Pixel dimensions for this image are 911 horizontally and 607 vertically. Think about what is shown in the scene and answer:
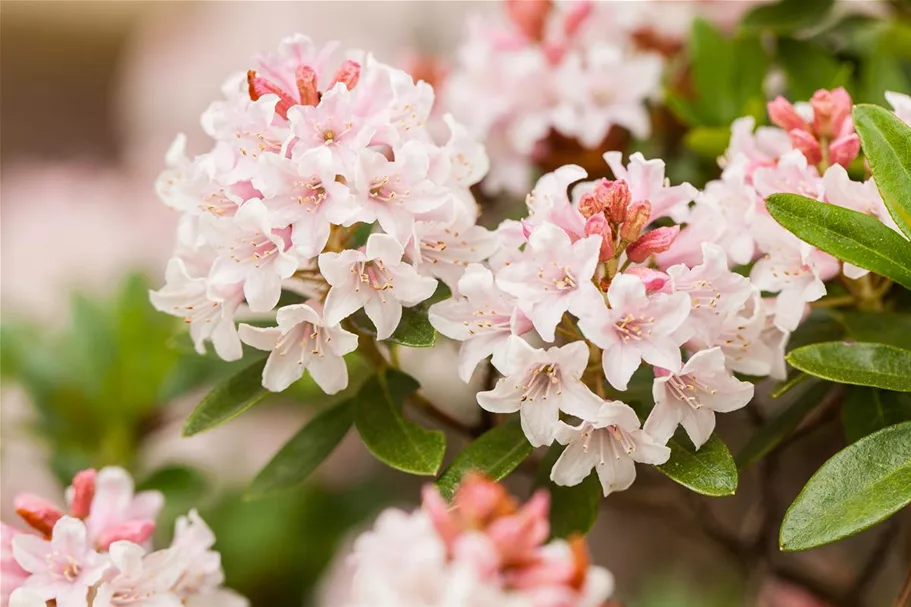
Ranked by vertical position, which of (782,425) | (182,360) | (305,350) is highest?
(305,350)

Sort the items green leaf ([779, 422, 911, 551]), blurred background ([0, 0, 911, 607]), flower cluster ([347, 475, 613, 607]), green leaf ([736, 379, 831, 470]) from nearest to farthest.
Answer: flower cluster ([347, 475, 613, 607])
green leaf ([779, 422, 911, 551])
green leaf ([736, 379, 831, 470])
blurred background ([0, 0, 911, 607])

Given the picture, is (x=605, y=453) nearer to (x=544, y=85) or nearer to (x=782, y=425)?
(x=782, y=425)

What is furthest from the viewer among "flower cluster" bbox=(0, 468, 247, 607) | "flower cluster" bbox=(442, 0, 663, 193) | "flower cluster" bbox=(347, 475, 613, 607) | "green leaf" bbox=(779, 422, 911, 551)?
"flower cluster" bbox=(442, 0, 663, 193)

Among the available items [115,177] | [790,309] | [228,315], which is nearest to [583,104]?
[790,309]

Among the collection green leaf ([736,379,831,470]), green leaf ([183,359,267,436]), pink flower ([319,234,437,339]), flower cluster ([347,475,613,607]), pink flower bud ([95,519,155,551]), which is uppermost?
pink flower ([319,234,437,339])

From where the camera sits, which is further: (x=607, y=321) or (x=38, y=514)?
(x=38, y=514)

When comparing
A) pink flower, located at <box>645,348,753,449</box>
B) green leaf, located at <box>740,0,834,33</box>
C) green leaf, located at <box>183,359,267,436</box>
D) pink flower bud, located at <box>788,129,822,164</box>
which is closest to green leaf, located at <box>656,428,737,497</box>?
pink flower, located at <box>645,348,753,449</box>

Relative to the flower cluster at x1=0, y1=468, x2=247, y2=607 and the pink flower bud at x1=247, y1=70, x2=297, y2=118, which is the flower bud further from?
the flower cluster at x1=0, y1=468, x2=247, y2=607

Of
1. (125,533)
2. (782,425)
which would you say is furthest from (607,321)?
(125,533)
